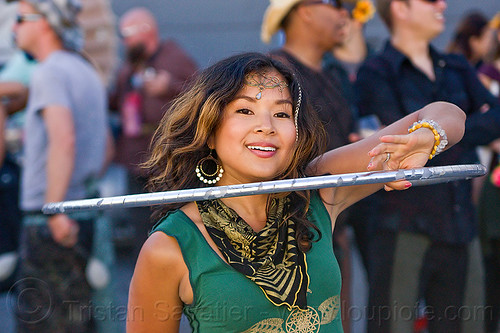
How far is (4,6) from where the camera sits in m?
6.70

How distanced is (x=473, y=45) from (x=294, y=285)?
412 cm

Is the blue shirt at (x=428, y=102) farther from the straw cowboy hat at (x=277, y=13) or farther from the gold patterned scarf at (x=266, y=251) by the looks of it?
the gold patterned scarf at (x=266, y=251)

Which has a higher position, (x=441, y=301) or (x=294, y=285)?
(x=294, y=285)

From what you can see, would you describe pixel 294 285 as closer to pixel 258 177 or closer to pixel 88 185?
pixel 258 177

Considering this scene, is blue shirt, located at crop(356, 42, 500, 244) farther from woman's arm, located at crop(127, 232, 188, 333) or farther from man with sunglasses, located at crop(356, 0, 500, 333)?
woman's arm, located at crop(127, 232, 188, 333)

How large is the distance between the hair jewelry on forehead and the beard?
385 cm

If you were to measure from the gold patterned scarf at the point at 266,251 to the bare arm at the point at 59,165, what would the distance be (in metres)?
1.74

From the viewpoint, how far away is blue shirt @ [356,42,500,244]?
3332 millimetres

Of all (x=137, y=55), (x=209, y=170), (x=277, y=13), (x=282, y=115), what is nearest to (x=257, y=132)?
(x=282, y=115)

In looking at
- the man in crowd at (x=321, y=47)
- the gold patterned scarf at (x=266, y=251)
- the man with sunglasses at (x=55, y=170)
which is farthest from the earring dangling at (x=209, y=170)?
the man with sunglasses at (x=55, y=170)

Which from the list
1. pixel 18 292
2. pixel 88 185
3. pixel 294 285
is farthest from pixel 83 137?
pixel 294 285

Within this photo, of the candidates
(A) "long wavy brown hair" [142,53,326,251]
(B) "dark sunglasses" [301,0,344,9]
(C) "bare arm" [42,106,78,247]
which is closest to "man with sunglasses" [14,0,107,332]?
(C) "bare arm" [42,106,78,247]

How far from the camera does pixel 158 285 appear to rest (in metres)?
2.00

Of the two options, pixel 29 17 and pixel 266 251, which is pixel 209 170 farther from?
pixel 29 17
